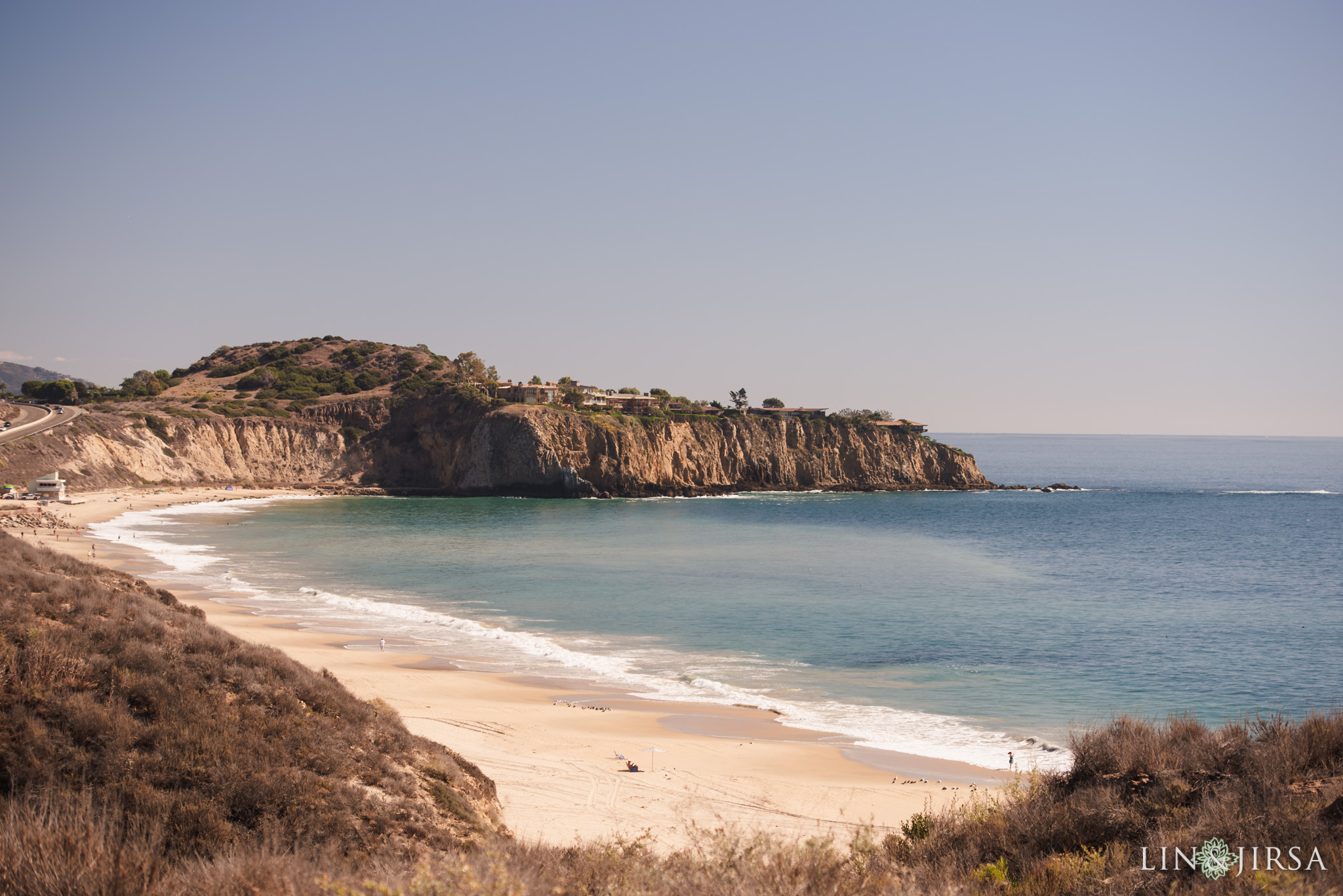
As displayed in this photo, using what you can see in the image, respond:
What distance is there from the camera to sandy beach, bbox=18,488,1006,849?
36.2ft

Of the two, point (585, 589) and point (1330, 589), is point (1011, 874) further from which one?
point (1330, 589)

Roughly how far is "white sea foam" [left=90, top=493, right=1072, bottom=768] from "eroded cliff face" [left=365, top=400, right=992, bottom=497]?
51.6m

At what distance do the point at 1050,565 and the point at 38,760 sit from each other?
44.3 metres

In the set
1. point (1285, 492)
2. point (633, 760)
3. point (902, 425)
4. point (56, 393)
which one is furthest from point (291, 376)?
point (1285, 492)

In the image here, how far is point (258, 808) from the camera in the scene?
284 inches

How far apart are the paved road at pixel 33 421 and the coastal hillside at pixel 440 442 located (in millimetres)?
1730

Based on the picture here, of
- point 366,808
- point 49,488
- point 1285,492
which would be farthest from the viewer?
point 1285,492

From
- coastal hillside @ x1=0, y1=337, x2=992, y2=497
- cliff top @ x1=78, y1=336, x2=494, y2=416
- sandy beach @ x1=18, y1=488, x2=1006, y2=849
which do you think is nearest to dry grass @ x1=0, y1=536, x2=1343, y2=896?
sandy beach @ x1=18, y1=488, x2=1006, y2=849

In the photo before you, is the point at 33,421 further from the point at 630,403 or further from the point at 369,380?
the point at 630,403

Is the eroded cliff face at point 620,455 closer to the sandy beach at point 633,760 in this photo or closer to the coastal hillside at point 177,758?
the sandy beach at point 633,760

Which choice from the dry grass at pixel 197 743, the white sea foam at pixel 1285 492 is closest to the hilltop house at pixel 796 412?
the white sea foam at pixel 1285 492

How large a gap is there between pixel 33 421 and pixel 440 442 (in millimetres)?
38904

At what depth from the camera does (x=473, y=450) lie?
89.8 meters

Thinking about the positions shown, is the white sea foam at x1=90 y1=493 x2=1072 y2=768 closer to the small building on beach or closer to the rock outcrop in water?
the small building on beach
